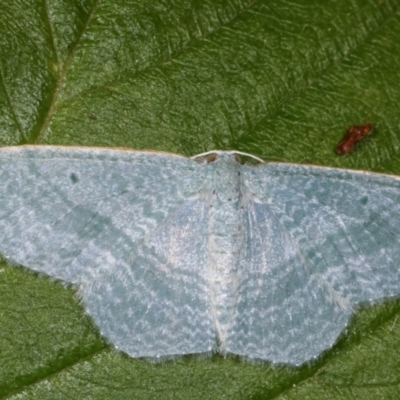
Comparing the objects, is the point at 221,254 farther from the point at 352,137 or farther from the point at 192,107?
the point at 352,137

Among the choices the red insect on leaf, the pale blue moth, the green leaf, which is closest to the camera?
the pale blue moth

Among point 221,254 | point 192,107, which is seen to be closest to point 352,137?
point 192,107

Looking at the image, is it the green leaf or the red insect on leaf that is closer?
the green leaf

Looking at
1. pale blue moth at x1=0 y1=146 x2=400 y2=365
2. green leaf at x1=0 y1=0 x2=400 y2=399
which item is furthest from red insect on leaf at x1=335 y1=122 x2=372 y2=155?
pale blue moth at x1=0 y1=146 x2=400 y2=365

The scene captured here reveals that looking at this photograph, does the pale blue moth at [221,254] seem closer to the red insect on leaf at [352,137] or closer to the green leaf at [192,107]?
the green leaf at [192,107]

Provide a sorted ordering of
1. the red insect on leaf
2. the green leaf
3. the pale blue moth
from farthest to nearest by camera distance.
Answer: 1. the red insect on leaf
2. the green leaf
3. the pale blue moth

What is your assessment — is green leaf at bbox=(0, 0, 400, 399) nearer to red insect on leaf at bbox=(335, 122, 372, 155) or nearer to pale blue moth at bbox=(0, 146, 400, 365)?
red insect on leaf at bbox=(335, 122, 372, 155)

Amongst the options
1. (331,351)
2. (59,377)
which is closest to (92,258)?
(59,377)
